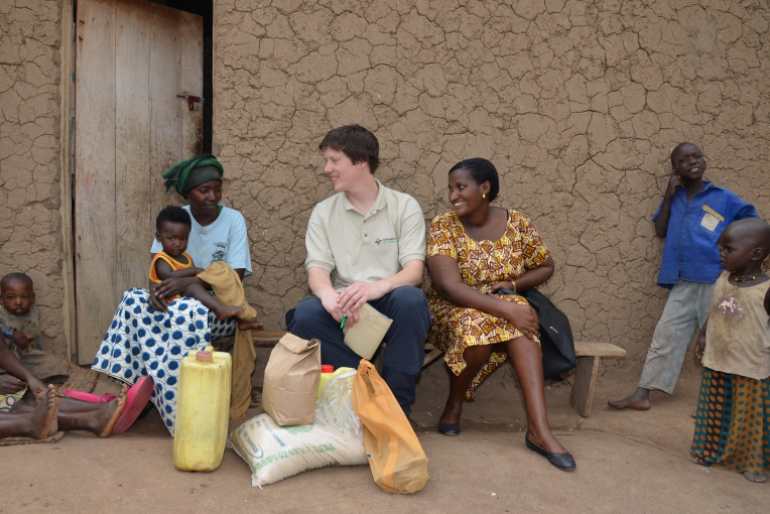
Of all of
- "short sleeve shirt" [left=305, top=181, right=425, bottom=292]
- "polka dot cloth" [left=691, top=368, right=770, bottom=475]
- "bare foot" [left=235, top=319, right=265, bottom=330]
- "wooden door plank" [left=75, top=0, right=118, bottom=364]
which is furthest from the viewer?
"wooden door plank" [left=75, top=0, right=118, bottom=364]

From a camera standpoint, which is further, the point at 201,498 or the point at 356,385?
the point at 356,385

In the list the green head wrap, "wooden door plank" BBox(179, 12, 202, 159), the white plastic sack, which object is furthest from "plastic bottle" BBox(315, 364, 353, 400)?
"wooden door plank" BBox(179, 12, 202, 159)

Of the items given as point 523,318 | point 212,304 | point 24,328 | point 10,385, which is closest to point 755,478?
point 523,318

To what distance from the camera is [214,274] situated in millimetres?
2898

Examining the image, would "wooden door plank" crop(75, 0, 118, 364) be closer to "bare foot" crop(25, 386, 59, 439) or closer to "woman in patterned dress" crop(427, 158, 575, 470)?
"bare foot" crop(25, 386, 59, 439)

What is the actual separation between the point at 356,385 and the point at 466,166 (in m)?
1.28

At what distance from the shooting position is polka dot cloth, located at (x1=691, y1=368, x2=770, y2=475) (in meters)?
2.59

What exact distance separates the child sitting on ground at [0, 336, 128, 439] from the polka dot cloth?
2655 mm

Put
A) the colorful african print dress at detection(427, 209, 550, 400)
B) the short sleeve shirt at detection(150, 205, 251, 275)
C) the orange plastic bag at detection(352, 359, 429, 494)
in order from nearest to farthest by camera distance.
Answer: the orange plastic bag at detection(352, 359, 429, 494)
the colorful african print dress at detection(427, 209, 550, 400)
the short sleeve shirt at detection(150, 205, 251, 275)

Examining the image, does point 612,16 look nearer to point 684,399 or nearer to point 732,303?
point 732,303

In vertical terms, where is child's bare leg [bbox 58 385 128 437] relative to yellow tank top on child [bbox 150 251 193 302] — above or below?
below

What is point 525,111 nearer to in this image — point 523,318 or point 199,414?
point 523,318

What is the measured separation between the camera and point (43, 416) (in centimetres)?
249

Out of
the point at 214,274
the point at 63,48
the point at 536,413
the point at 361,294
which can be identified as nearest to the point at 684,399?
the point at 536,413
